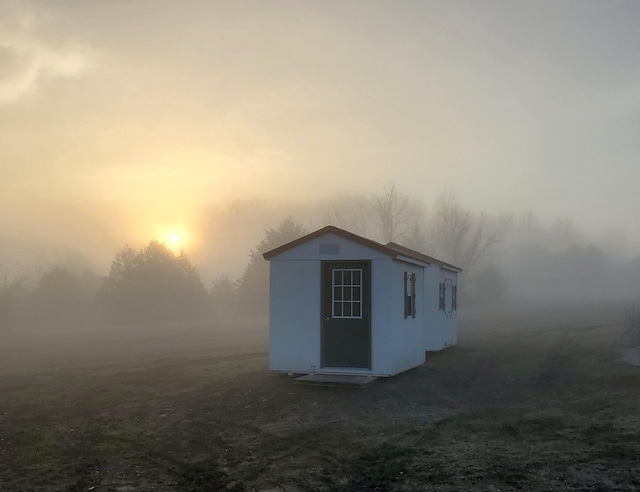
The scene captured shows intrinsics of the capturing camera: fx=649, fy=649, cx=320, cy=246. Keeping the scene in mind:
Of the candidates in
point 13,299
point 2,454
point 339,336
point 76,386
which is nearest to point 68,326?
point 13,299

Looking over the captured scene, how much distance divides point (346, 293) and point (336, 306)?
407mm

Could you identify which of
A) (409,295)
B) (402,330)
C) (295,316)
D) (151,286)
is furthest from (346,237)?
(151,286)

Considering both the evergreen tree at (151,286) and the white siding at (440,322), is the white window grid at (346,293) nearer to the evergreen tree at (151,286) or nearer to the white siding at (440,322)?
the white siding at (440,322)

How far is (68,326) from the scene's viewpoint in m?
56.2

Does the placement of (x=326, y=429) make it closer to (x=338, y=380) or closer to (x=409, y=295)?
(x=338, y=380)

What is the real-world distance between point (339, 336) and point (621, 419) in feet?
22.8

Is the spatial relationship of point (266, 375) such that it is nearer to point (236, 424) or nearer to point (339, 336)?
point (339, 336)

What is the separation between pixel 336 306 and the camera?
52.7ft

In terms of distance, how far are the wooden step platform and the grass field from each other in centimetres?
25

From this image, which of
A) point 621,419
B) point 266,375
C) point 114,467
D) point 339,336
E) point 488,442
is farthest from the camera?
point 266,375

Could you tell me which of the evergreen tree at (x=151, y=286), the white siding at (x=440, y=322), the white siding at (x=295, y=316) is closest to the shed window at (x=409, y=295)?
the white siding at (x=295, y=316)

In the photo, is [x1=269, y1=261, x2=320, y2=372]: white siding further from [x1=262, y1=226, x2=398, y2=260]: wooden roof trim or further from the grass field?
the grass field

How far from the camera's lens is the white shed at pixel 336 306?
1578cm

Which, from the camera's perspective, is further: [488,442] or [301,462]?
[488,442]
